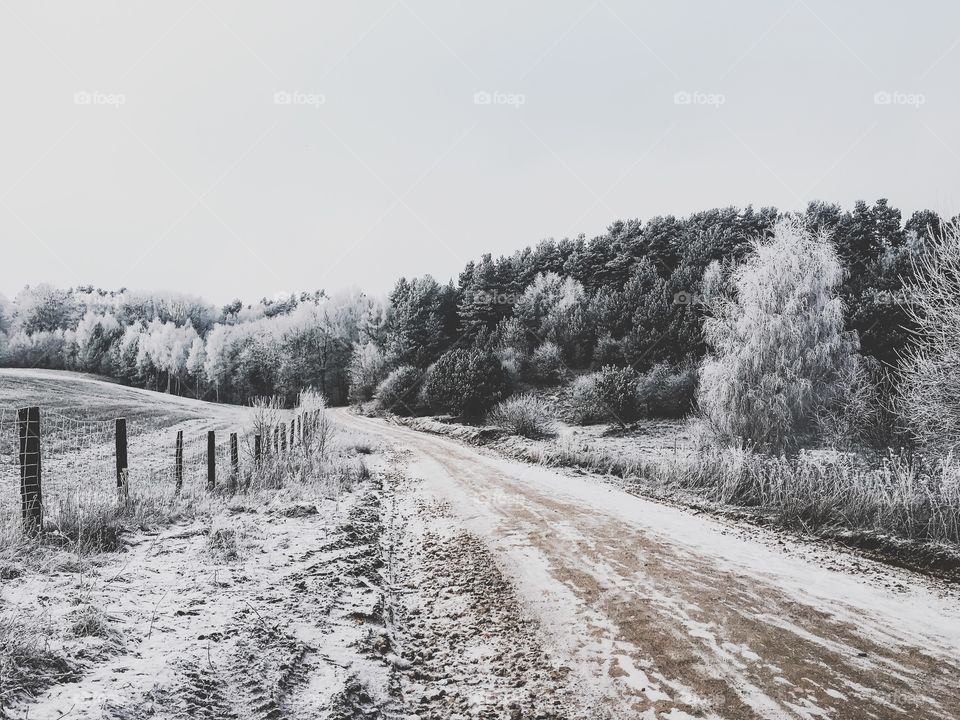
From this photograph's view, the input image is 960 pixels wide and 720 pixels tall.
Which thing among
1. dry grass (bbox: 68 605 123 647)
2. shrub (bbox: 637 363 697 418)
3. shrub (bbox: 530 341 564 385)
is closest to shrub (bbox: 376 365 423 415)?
shrub (bbox: 530 341 564 385)

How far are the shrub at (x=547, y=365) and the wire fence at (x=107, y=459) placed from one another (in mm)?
19186

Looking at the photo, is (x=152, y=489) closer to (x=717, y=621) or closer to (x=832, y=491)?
(x=717, y=621)

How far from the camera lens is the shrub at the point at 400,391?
3507 cm

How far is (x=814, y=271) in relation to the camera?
13.6 metres

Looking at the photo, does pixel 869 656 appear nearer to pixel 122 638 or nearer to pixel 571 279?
pixel 122 638

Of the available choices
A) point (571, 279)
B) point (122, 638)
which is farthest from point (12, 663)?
point (571, 279)

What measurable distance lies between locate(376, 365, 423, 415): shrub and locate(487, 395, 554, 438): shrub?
11920mm

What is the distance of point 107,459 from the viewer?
1266 centimetres

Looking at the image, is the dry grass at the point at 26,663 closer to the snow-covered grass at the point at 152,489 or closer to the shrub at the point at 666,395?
the snow-covered grass at the point at 152,489

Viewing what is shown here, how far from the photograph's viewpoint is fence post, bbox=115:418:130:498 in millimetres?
6684

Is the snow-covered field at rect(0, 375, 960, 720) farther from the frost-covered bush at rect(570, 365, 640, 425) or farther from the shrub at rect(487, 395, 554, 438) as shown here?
the frost-covered bush at rect(570, 365, 640, 425)

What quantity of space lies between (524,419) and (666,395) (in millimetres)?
8246

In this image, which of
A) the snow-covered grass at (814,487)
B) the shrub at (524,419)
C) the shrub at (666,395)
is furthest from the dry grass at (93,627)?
the shrub at (666,395)

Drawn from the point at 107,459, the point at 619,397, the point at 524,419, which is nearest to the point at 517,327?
the point at 619,397
